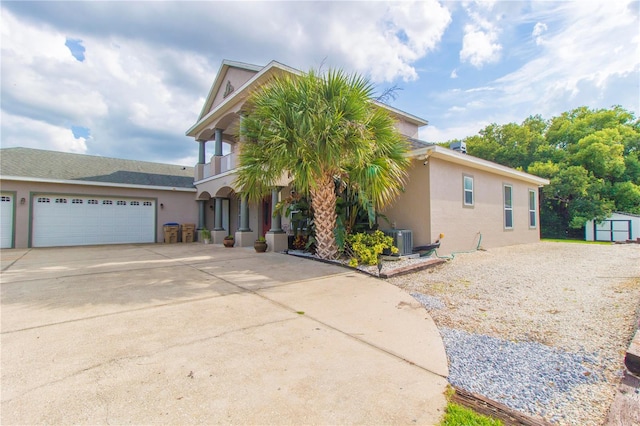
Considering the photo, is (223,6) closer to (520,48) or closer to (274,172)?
(274,172)

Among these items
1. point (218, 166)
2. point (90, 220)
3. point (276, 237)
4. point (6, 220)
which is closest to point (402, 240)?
point (276, 237)

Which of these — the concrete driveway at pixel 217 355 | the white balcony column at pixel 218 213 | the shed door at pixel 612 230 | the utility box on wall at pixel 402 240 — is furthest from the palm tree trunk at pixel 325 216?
the shed door at pixel 612 230

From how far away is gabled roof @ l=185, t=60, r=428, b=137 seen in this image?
10.0 meters

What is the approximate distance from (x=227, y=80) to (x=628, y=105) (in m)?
31.7

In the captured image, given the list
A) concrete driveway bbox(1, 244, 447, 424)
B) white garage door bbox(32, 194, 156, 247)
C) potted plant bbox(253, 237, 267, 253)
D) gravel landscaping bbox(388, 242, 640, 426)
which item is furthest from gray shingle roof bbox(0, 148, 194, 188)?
gravel landscaping bbox(388, 242, 640, 426)

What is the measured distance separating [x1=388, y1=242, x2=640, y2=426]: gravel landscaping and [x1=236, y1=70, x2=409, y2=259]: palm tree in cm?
292

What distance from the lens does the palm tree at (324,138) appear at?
697cm

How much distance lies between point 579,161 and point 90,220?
2974cm

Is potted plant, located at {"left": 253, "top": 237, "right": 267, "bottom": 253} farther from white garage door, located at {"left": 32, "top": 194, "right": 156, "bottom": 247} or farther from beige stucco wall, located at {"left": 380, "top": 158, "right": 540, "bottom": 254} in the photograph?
white garage door, located at {"left": 32, "top": 194, "right": 156, "bottom": 247}

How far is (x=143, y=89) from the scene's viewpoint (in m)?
14.1

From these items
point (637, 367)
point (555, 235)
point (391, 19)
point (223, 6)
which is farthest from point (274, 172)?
point (555, 235)

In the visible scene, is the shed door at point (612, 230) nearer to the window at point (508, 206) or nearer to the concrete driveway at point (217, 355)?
the window at point (508, 206)

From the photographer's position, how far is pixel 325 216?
27.2 feet

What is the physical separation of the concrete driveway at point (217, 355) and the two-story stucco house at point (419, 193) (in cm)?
468
